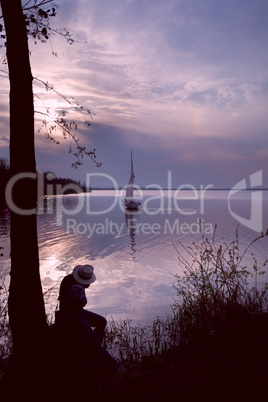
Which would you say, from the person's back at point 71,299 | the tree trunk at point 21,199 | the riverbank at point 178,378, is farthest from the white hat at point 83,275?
the riverbank at point 178,378

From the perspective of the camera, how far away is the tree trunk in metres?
4.89

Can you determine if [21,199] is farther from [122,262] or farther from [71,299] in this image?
[122,262]

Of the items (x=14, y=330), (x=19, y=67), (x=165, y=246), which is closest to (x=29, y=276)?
(x=14, y=330)

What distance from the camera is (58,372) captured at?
187 inches

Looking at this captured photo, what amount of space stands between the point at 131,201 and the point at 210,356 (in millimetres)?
70439

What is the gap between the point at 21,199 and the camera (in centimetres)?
504

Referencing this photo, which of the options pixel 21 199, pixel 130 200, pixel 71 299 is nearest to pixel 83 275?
pixel 71 299

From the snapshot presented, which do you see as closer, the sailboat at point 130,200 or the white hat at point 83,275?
the white hat at point 83,275

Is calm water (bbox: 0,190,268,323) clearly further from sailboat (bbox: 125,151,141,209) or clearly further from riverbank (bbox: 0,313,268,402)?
sailboat (bbox: 125,151,141,209)

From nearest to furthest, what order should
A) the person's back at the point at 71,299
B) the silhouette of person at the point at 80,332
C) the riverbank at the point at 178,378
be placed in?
the riverbank at the point at 178,378
the silhouette of person at the point at 80,332
the person's back at the point at 71,299

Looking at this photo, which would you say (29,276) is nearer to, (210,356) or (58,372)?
(58,372)

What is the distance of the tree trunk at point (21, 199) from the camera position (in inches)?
193

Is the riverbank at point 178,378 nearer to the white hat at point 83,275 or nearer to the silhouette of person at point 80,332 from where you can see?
the silhouette of person at point 80,332

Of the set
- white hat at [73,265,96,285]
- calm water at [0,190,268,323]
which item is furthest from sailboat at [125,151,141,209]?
white hat at [73,265,96,285]
